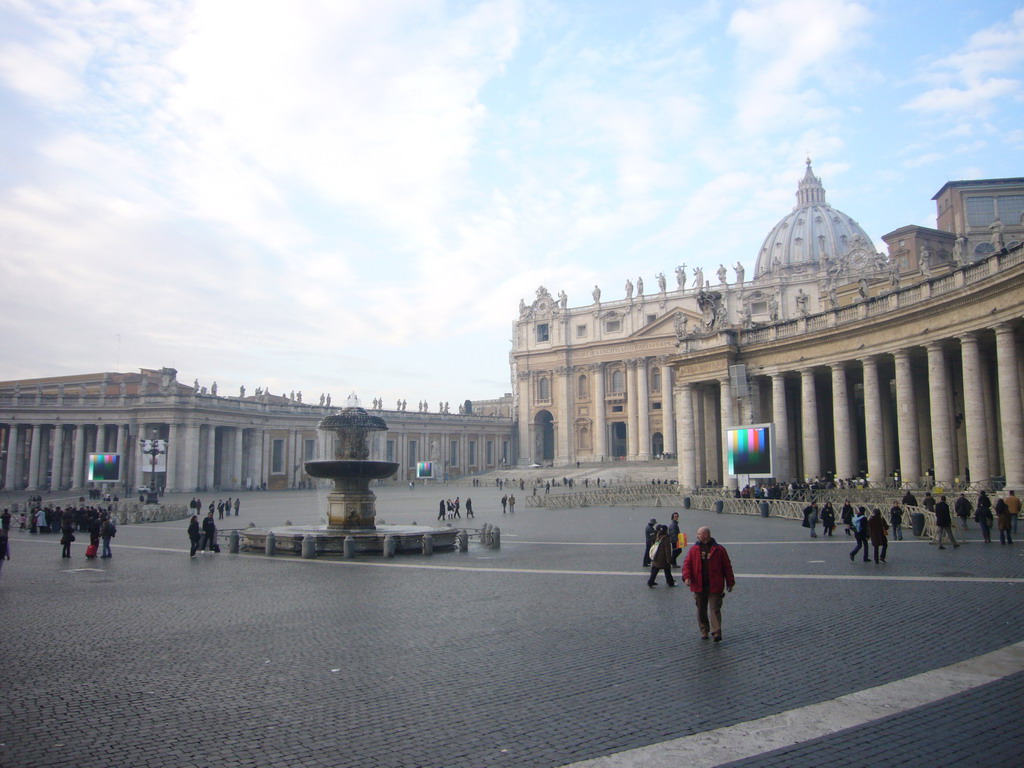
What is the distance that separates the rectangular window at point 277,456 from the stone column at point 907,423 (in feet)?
198

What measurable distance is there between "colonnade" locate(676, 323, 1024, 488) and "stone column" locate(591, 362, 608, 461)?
4949cm

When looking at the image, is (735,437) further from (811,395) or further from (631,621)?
(631,621)

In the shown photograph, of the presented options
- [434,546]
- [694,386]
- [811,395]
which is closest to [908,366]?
[811,395]

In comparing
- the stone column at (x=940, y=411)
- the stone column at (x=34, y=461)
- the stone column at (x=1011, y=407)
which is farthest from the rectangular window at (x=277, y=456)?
the stone column at (x=1011, y=407)

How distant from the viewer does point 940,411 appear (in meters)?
27.0

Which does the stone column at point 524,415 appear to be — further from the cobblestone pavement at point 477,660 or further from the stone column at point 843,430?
the cobblestone pavement at point 477,660

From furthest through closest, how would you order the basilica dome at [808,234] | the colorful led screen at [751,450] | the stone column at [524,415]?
the basilica dome at [808,234]
the stone column at [524,415]
the colorful led screen at [751,450]

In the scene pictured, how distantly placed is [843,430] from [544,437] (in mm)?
68579

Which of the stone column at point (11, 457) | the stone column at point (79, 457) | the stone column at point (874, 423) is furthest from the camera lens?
the stone column at point (79, 457)

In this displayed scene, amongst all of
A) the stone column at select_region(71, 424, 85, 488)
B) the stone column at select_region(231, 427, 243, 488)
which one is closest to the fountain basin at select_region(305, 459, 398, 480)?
the stone column at select_region(231, 427, 243, 488)

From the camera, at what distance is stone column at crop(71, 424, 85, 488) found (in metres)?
66.6

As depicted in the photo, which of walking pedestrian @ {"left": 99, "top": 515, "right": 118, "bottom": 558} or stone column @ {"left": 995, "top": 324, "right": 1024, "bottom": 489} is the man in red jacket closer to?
walking pedestrian @ {"left": 99, "top": 515, "right": 118, "bottom": 558}

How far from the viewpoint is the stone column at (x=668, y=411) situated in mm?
81438

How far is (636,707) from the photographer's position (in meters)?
6.73
